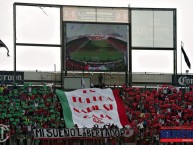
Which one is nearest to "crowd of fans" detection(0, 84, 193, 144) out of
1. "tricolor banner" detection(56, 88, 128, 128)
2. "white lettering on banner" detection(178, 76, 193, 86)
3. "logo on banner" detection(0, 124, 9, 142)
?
"tricolor banner" detection(56, 88, 128, 128)

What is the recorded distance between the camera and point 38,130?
2936 centimetres

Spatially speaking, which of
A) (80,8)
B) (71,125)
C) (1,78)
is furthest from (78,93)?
(1,78)

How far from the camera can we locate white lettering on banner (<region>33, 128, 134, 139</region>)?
96.7ft

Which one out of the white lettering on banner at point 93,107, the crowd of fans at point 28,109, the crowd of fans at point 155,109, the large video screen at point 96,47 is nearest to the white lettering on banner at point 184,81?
the crowd of fans at point 155,109

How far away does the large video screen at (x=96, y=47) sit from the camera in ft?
124

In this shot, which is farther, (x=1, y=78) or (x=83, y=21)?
(x=1, y=78)

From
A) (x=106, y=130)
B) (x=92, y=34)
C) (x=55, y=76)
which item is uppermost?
(x=92, y=34)

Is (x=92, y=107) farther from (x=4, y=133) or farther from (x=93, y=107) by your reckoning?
(x=4, y=133)

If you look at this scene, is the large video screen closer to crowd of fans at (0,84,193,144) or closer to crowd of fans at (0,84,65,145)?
crowd of fans at (0,84,193,144)

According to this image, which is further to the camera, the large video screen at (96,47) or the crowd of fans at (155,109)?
the large video screen at (96,47)

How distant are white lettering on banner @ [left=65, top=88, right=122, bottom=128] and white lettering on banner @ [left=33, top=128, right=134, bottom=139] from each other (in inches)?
85.1

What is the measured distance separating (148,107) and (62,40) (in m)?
6.75

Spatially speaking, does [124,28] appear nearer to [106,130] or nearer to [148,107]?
[148,107]

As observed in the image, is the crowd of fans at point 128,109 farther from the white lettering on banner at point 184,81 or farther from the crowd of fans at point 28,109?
the white lettering on banner at point 184,81
